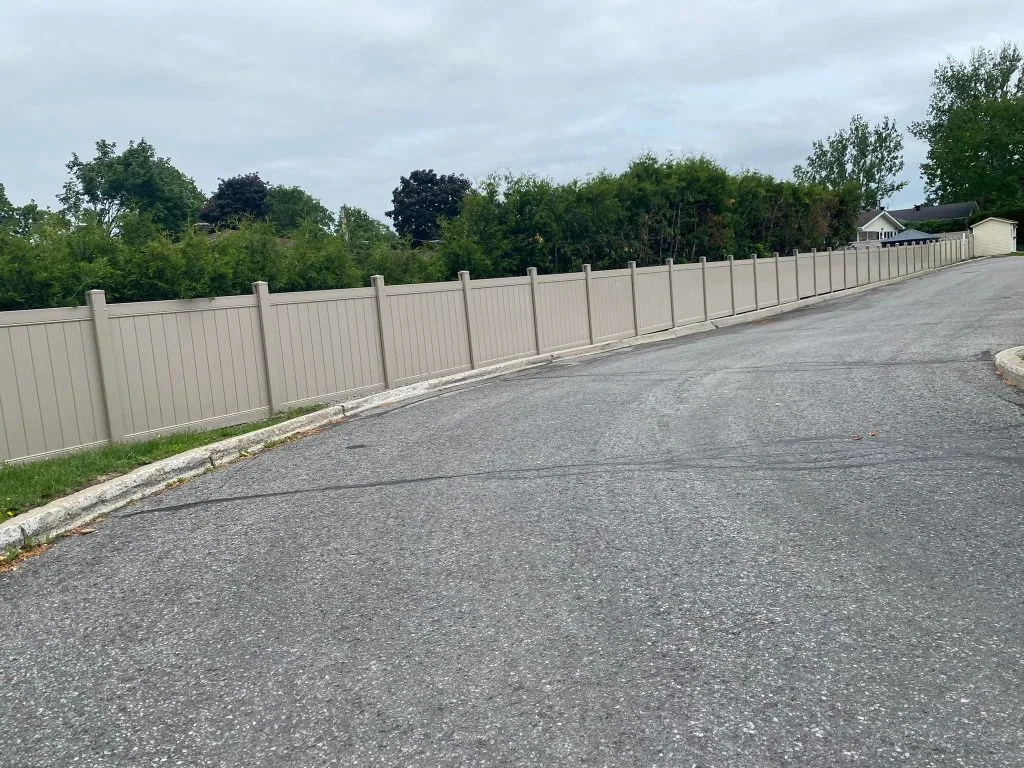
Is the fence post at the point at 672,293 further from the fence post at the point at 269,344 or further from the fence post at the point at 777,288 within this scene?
the fence post at the point at 269,344

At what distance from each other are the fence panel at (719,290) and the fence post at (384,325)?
13.5 meters

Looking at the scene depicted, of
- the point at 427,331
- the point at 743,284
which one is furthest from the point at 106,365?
the point at 743,284

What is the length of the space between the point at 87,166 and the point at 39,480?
57769mm

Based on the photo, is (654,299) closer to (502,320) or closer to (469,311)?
(502,320)

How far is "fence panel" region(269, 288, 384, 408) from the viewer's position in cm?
1238

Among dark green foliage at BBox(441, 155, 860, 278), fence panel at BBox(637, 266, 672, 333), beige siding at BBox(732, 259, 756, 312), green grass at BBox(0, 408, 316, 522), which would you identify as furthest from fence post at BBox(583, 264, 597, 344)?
green grass at BBox(0, 408, 316, 522)

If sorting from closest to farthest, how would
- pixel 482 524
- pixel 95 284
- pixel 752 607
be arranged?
pixel 752 607 < pixel 482 524 < pixel 95 284

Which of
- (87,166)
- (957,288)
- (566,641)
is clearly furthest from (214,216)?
(566,641)

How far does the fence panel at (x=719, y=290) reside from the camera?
2567 cm

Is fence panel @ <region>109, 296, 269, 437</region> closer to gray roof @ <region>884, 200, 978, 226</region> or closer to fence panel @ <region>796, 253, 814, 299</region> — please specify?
fence panel @ <region>796, 253, 814, 299</region>

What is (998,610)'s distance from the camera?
447cm

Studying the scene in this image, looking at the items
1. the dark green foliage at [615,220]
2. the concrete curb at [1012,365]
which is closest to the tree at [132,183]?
the dark green foliage at [615,220]

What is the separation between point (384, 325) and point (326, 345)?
1.28 meters

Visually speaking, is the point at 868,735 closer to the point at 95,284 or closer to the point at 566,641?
the point at 566,641
